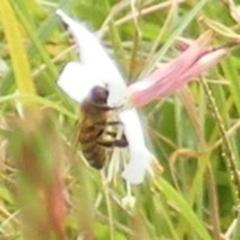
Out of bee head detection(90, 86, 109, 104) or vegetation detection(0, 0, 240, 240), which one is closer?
vegetation detection(0, 0, 240, 240)

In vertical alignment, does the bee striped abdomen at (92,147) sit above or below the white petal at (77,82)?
below

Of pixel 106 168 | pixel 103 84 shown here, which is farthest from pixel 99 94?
pixel 106 168

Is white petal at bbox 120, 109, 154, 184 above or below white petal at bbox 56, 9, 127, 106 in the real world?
below

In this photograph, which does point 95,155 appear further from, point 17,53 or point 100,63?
point 17,53

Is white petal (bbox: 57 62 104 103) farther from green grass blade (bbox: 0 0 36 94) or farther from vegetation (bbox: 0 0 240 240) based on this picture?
green grass blade (bbox: 0 0 36 94)

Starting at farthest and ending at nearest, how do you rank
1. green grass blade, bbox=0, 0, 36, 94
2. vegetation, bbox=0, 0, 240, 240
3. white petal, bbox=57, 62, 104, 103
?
green grass blade, bbox=0, 0, 36, 94
white petal, bbox=57, 62, 104, 103
vegetation, bbox=0, 0, 240, 240

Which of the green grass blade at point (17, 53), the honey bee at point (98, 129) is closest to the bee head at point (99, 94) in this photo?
the honey bee at point (98, 129)

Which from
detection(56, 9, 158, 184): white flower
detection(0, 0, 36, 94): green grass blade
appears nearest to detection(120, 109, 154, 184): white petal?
detection(56, 9, 158, 184): white flower

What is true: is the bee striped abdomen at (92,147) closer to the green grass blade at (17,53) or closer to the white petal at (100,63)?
the white petal at (100,63)

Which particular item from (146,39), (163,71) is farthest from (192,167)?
(163,71)
